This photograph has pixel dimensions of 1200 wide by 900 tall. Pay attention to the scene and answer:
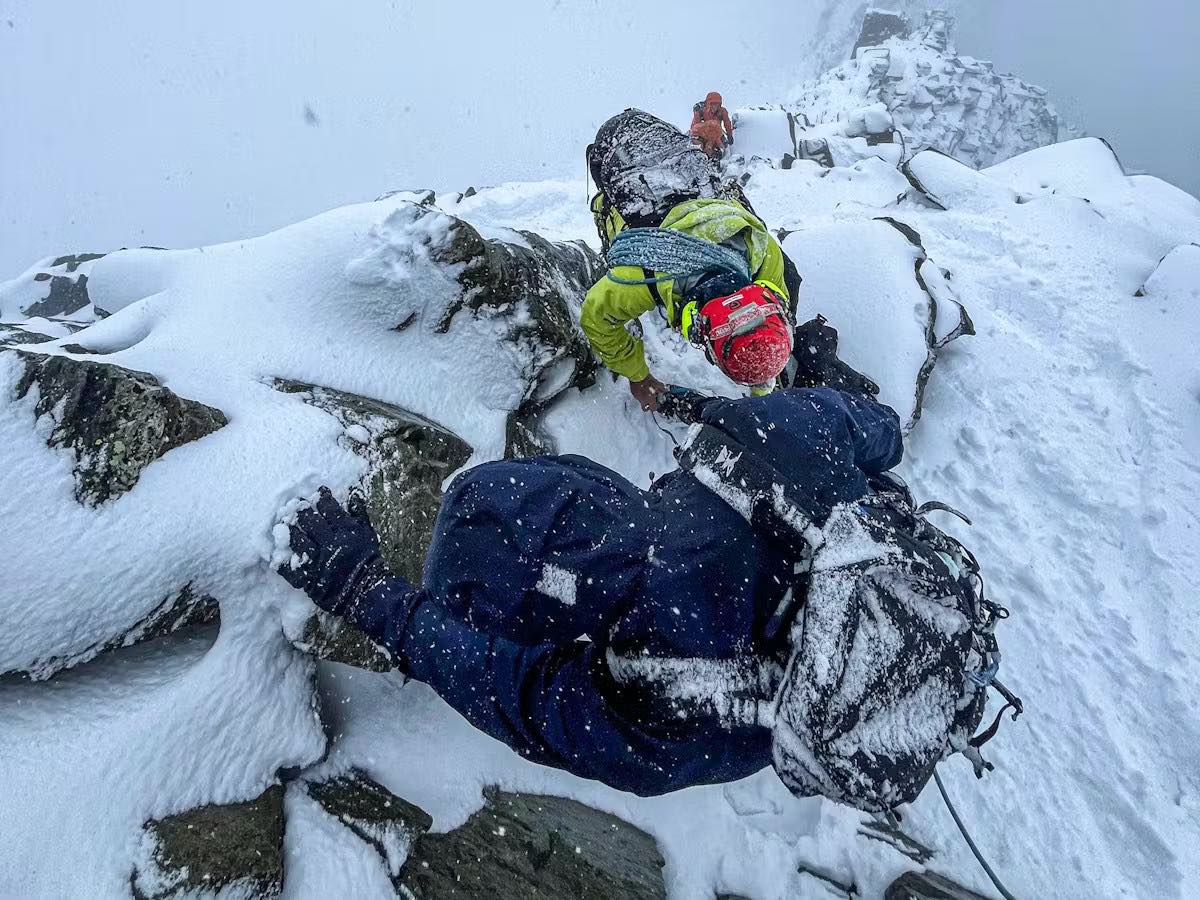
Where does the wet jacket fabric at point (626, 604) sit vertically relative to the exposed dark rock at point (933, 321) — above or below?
above

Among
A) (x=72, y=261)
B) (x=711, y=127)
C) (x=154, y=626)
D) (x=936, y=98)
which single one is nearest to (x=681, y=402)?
(x=154, y=626)

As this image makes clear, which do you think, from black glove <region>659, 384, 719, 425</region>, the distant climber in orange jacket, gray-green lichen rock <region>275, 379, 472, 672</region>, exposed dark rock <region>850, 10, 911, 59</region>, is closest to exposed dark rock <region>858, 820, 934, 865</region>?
black glove <region>659, 384, 719, 425</region>

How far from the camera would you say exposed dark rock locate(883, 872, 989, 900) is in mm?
2656

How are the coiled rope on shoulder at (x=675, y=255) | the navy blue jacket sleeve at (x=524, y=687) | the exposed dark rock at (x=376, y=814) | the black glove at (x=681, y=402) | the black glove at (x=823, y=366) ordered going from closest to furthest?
the navy blue jacket sleeve at (x=524, y=687) → the exposed dark rock at (x=376, y=814) → the coiled rope on shoulder at (x=675, y=255) → the black glove at (x=681, y=402) → the black glove at (x=823, y=366)

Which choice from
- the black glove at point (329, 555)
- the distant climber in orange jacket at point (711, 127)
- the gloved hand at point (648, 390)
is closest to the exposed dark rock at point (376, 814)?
the black glove at point (329, 555)

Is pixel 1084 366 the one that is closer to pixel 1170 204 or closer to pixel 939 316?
pixel 939 316

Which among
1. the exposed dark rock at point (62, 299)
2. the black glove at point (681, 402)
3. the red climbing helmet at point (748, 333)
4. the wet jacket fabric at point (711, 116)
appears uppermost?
the red climbing helmet at point (748, 333)

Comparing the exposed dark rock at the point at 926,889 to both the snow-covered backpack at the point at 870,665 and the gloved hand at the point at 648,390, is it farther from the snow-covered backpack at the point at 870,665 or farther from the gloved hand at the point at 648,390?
the gloved hand at the point at 648,390

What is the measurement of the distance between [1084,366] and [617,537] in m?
5.30

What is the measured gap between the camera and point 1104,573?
3768 millimetres

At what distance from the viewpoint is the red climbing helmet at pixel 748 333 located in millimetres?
2803

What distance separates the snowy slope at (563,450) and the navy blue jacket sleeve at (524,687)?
0.79 meters

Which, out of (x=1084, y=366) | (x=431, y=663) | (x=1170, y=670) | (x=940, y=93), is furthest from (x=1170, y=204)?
(x=940, y=93)

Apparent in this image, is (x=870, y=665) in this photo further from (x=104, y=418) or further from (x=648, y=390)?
(x=648, y=390)
